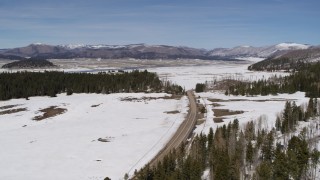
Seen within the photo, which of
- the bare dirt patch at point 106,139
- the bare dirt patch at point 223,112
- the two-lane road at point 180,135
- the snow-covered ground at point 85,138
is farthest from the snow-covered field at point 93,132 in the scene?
the bare dirt patch at point 223,112

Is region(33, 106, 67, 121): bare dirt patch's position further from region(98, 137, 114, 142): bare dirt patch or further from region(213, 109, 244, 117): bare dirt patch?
region(213, 109, 244, 117): bare dirt patch

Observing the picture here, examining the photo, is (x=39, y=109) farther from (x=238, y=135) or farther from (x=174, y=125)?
(x=238, y=135)

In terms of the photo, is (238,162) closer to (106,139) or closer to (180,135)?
(180,135)

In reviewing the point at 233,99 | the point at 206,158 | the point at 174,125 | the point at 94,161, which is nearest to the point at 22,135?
the point at 94,161

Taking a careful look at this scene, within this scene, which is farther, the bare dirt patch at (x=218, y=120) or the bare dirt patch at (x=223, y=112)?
the bare dirt patch at (x=223, y=112)

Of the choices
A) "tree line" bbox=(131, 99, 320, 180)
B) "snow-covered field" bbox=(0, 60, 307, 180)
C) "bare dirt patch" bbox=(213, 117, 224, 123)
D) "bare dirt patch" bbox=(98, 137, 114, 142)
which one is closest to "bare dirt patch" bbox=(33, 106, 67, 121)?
"snow-covered field" bbox=(0, 60, 307, 180)

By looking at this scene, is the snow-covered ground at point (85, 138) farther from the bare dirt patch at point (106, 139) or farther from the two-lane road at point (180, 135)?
the two-lane road at point (180, 135)

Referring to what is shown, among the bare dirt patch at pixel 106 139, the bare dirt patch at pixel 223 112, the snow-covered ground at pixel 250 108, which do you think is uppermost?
the snow-covered ground at pixel 250 108

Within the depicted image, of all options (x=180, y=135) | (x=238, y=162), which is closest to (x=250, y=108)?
(x=180, y=135)
